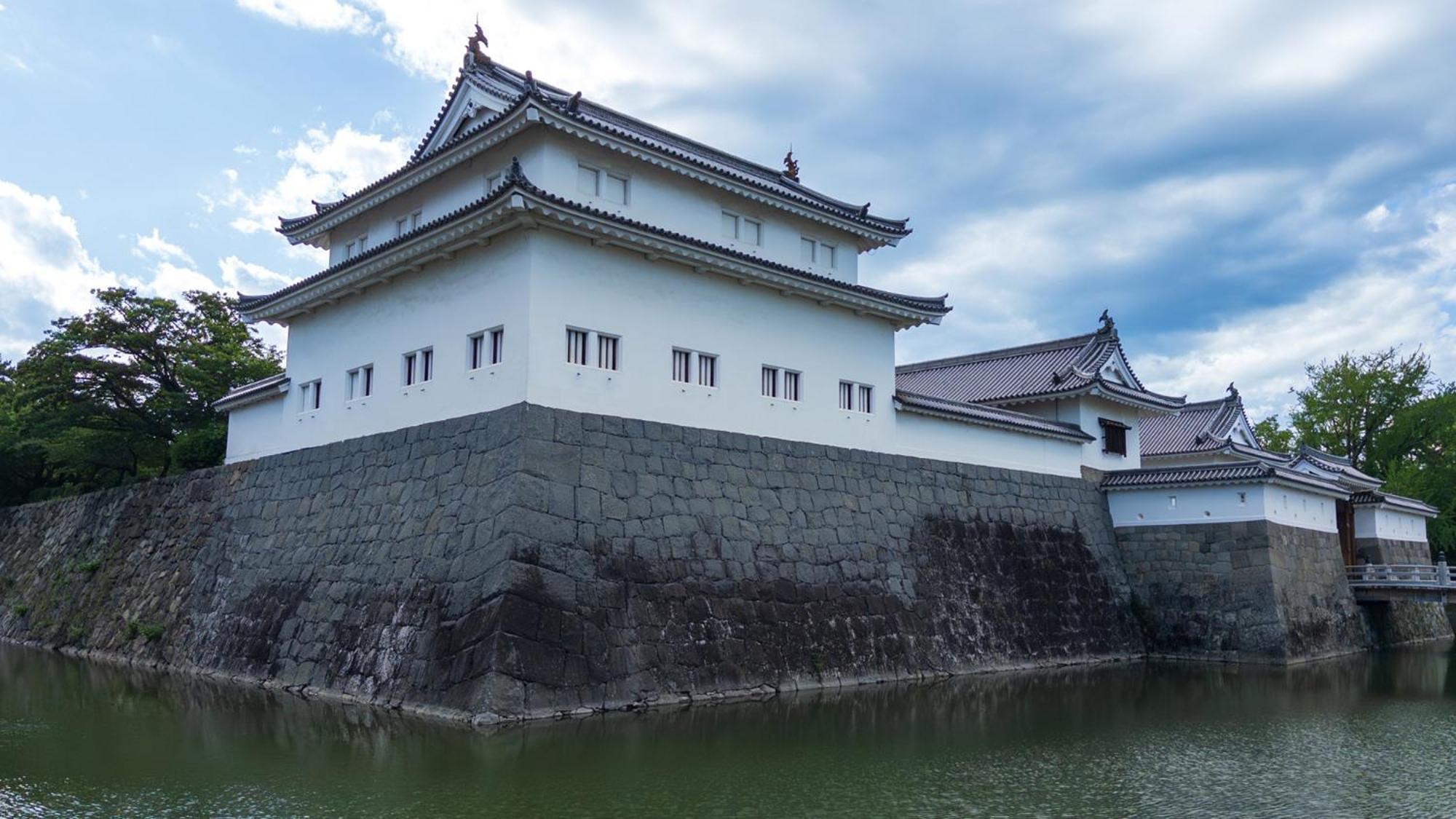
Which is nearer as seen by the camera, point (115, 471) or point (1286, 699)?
point (1286, 699)

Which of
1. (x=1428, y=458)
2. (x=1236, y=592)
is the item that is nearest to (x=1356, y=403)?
(x=1428, y=458)

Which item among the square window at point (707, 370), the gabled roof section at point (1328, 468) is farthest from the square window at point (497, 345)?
the gabled roof section at point (1328, 468)

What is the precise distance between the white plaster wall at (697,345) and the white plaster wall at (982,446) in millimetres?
579

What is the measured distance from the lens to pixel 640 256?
1355 cm

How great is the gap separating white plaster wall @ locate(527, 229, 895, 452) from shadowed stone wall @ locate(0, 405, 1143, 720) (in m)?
0.38

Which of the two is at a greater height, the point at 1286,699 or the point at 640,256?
the point at 640,256

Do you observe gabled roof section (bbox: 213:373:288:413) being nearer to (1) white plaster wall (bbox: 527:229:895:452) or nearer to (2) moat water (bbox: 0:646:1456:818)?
(2) moat water (bbox: 0:646:1456:818)

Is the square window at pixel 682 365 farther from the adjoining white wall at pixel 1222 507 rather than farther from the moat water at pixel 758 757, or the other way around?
the adjoining white wall at pixel 1222 507

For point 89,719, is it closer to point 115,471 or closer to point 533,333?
point 533,333

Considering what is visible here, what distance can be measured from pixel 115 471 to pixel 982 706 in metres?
22.3

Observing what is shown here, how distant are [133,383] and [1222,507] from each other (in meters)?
23.1

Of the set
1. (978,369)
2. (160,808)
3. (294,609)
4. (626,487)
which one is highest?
(978,369)

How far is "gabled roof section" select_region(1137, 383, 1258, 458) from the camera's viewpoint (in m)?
27.1

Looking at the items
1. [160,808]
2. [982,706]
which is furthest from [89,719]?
[982,706]
